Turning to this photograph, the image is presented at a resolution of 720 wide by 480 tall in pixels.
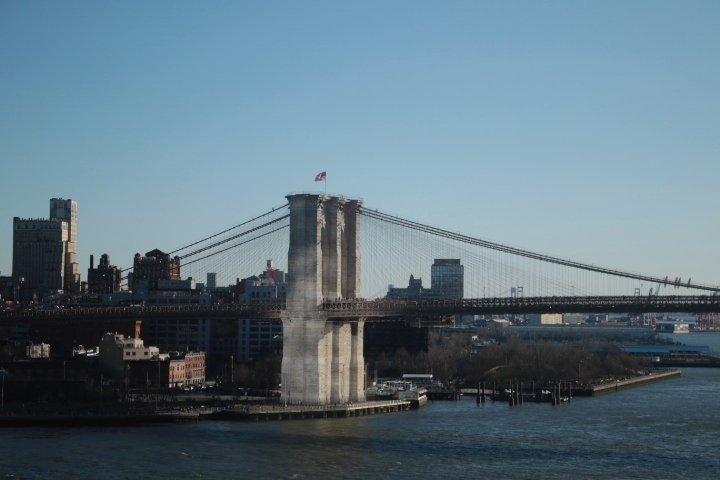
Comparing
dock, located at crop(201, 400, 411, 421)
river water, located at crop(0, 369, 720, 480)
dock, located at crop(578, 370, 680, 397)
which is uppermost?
dock, located at crop(578, 370, 680, 397)

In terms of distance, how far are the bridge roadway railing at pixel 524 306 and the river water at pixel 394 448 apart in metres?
5.97

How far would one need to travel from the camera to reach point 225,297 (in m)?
125

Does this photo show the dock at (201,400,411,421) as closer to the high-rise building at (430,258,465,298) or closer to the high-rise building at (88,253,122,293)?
the high-rise building at (430,258,465,298)

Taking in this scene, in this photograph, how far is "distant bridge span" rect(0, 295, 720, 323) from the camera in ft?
212

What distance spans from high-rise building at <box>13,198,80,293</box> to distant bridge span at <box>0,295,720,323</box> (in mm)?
108418

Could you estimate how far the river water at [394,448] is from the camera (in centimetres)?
4778

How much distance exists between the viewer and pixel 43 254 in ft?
621

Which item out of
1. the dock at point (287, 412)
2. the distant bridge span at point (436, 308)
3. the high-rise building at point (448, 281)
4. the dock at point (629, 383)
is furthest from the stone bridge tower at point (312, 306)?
the high-rise building at point (448, 281)

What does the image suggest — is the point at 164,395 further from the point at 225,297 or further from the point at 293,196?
the point at 225,297

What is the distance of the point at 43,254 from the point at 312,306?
128386 millimetres

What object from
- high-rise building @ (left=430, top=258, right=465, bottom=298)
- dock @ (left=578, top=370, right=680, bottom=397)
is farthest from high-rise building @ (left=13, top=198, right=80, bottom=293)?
dock @ (left=578, top=370, right=680, bottom=397)

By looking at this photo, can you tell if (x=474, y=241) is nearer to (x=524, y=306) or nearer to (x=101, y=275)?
(x=524, y=306)

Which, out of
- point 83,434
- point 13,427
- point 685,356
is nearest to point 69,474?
point 83,434

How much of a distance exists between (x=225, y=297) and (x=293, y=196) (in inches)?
2261
